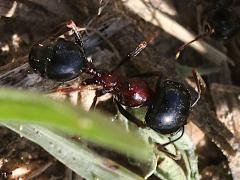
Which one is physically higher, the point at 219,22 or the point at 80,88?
the point at 80,88

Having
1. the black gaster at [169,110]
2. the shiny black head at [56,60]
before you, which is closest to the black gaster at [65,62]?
the shiny black head at [56,60]

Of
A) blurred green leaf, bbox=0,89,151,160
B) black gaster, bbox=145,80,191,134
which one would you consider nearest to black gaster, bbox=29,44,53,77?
black gaster, bbox=145,80,191,134

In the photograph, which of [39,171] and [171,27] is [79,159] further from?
[171,27]

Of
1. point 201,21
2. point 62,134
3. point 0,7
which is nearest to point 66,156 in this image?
point 62,134

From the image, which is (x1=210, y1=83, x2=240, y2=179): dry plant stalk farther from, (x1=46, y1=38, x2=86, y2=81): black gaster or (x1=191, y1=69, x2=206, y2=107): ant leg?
(x1=46, y1=38, x2=86, y2=81): black gaster

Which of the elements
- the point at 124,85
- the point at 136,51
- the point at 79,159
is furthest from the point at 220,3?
the point at 79,159

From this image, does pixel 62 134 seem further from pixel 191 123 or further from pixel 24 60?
pixel 191 123

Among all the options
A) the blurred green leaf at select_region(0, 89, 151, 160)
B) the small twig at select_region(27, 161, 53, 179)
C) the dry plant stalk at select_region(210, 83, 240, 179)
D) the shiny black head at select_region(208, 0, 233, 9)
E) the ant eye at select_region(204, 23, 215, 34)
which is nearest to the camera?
the blurred green leaf at select_region(0, 89, 151, 160)

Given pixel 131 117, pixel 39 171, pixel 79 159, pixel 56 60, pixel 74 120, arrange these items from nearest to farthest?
pixel 74 120
pixel 79 159
pixel 56 60
pixel 39 171
pixel 131 117
